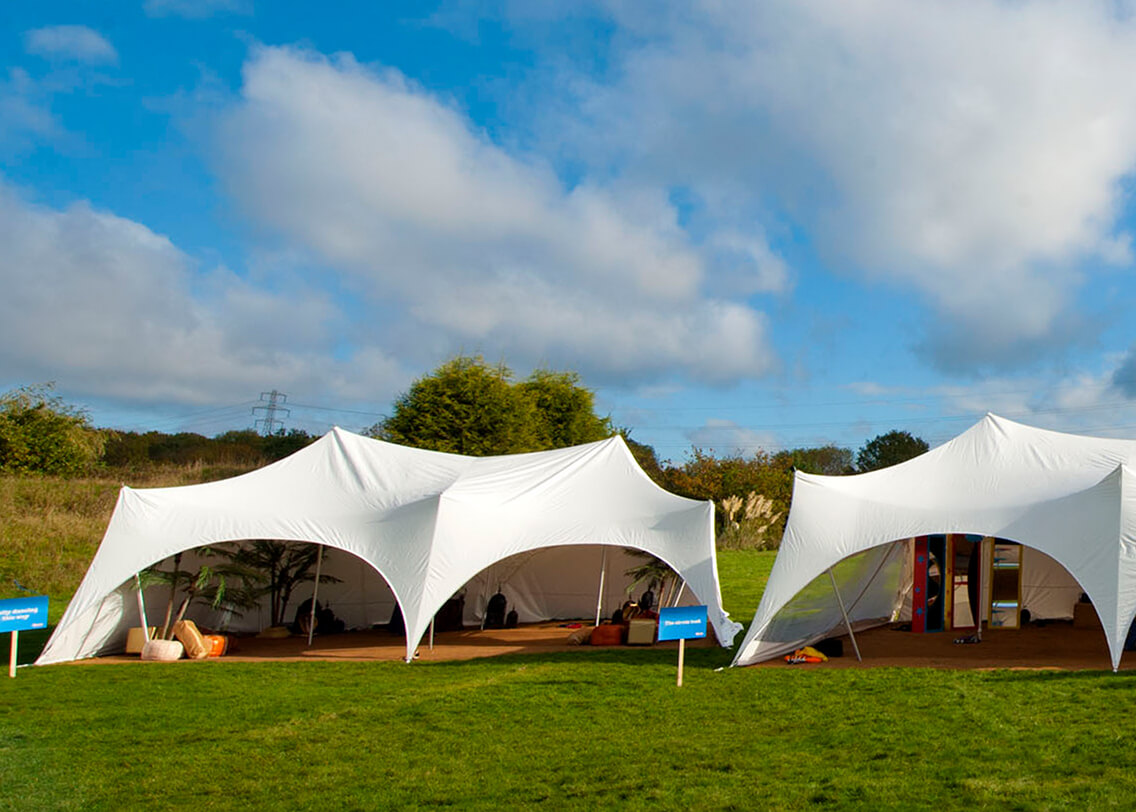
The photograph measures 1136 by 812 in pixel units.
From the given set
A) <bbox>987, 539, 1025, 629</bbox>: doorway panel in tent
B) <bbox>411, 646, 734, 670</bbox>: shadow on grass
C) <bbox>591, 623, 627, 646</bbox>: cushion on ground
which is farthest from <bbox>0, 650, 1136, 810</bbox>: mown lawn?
<bbox>987, 539, 1025, 629</bbox>: doorway panel in tent

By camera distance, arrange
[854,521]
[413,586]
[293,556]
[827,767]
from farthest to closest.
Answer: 1. [293,556]
2. [413,586]
3. [854,521]
4. [827,767]

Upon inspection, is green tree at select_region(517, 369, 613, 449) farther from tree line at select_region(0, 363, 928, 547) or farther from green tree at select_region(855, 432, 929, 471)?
green tree at select_region(855, 432, 929, 471)

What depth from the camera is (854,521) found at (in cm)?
1233

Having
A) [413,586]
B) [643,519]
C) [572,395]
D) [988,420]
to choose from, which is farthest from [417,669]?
[572,395]

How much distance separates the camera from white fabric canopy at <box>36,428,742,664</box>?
1348 cm

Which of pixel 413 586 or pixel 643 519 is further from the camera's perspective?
pixel 643 519

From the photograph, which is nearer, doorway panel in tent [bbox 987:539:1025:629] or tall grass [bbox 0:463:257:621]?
doorway panel in tent [bbox 987:539:1025:629]

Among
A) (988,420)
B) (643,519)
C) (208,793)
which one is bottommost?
(208,793)

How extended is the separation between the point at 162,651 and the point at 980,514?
10.5 meters

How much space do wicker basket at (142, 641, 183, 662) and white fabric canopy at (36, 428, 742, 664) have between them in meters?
0.91

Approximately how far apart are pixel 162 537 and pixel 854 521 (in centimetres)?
923


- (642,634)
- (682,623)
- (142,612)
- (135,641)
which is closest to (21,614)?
(142,612)

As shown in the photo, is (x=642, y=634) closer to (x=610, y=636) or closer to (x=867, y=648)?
(x=610, y=636)

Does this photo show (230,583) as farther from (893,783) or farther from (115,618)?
(893,783)
